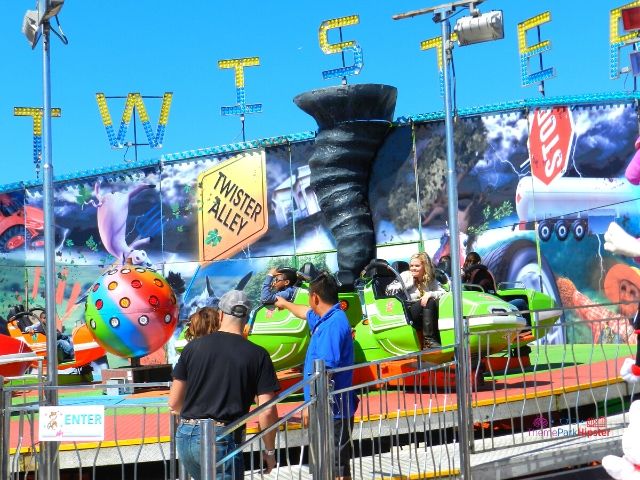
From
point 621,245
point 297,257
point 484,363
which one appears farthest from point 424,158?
point 621,245

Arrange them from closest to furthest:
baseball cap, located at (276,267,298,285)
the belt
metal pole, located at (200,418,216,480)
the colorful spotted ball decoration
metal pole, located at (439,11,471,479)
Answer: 1. metal pole, located at (200,418,216,480)
2. the belt
3. metal pole, located at (439,11,471,479)
4. baseball cap, located at (276,267,298,285)
5. the colorful spotted ball decoration

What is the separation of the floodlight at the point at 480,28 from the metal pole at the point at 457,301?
158mm

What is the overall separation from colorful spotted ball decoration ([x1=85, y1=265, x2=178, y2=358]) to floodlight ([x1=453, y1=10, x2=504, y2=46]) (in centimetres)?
541

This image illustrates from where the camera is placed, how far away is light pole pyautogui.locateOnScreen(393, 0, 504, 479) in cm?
634

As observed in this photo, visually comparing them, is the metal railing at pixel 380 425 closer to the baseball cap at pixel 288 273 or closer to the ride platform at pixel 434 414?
the ride platform at pixel 434 414

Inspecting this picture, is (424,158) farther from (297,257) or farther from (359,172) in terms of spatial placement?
(297,257)

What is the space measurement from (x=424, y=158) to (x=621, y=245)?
43.5ft

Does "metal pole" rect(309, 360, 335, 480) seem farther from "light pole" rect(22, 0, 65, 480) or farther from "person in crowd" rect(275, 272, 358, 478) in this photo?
"light pole" rect(22, 0, 65, 480)

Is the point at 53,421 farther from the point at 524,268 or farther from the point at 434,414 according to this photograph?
the point at 524,268

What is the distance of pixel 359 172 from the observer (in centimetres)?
1778

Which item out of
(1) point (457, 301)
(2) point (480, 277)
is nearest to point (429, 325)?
(2) point (480, 277)

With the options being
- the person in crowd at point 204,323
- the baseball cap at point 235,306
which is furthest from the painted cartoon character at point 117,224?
the baseball cap at point 235,306

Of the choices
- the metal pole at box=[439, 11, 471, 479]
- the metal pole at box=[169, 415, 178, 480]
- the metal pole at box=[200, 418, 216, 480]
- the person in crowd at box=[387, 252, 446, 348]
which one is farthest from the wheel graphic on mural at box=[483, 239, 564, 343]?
the metal pole at box=[200, 418, 216, 480]

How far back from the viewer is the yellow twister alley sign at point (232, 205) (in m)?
19.5
